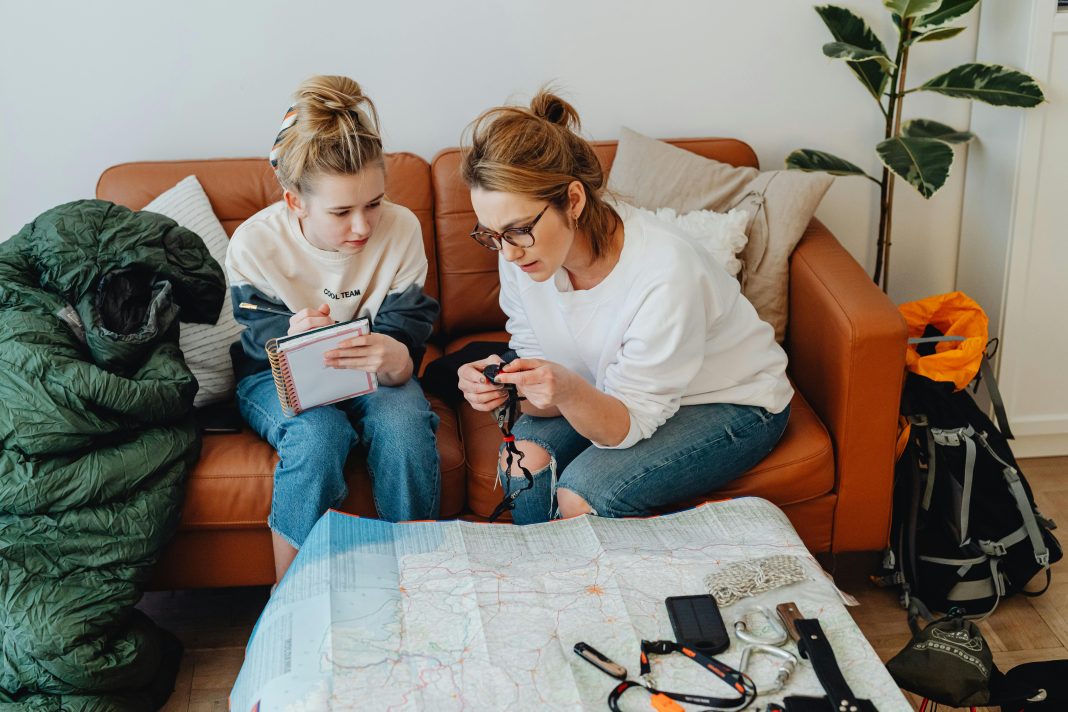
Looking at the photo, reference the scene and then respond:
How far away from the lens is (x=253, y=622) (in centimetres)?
219

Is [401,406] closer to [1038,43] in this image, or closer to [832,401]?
[832,401]

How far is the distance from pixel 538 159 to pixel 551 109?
6.1 inches

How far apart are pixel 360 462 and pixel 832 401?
96cm

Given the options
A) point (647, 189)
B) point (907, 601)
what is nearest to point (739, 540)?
point (907, 601)

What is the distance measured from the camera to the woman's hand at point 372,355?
1.90 meters

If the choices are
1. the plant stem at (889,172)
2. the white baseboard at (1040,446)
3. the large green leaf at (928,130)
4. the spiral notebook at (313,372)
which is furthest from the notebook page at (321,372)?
the white baseboard at (1040,446)

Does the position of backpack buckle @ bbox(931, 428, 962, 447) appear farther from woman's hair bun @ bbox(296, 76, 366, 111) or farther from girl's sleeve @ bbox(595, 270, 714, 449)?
woman's hair bun @ bbox(296, 76, 366, 111)

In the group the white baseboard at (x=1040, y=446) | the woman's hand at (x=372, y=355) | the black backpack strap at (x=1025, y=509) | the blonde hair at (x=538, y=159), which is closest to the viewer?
the blonde hair at (x=538, y=159)

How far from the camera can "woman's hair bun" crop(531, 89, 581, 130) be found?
1.78 m

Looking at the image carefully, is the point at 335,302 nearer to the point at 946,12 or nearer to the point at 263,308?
the point at 263,308

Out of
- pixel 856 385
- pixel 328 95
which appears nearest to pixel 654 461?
pixel 856 385

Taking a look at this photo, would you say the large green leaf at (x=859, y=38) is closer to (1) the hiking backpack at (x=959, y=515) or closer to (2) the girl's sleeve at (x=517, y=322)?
(1) the hiking backpack at (x=959, y=515)

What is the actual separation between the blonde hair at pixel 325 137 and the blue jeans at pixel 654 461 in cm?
62

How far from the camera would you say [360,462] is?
203 centimetres
